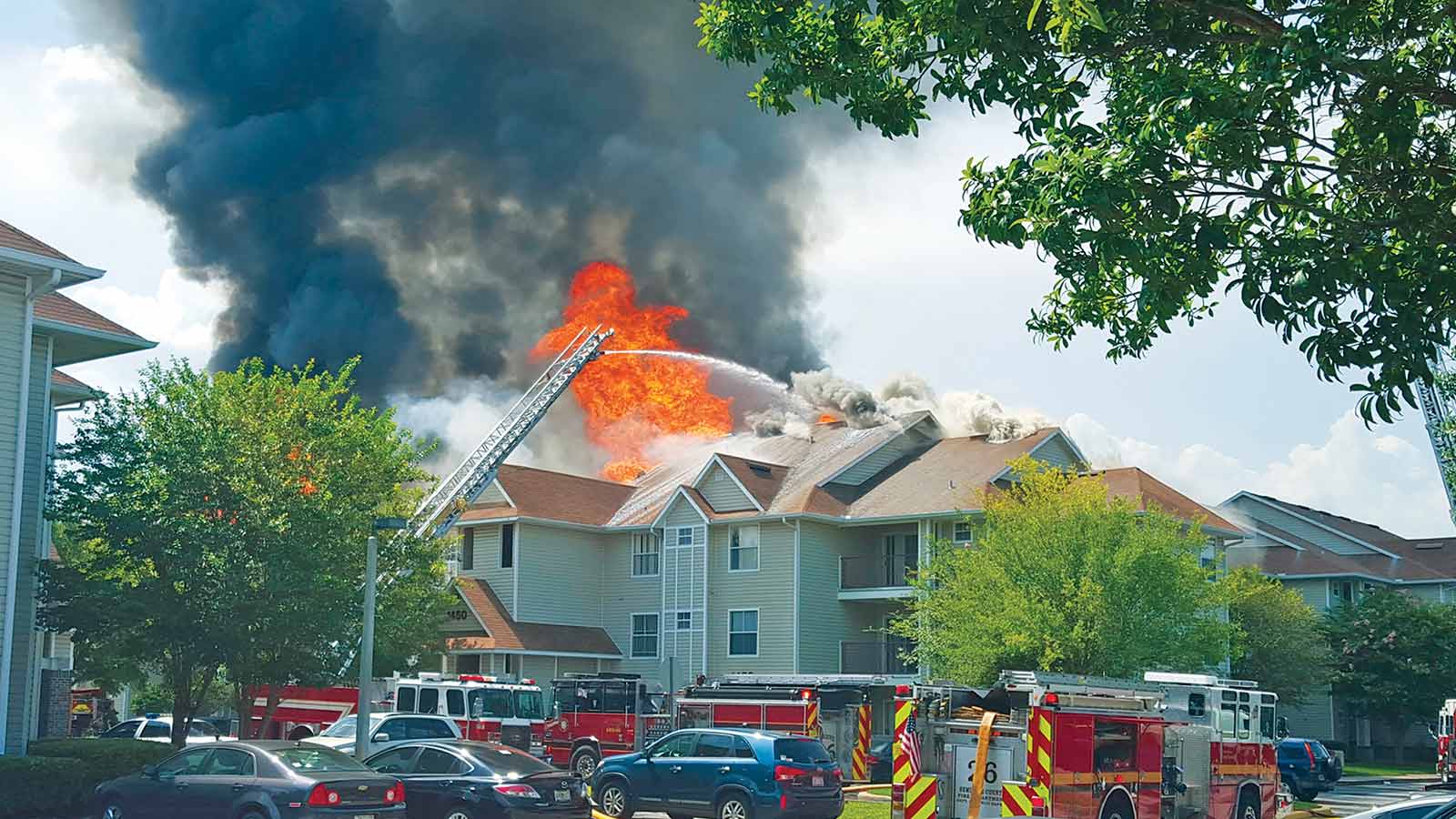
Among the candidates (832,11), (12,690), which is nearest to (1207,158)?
(832,11)

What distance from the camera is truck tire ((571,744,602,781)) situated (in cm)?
3669

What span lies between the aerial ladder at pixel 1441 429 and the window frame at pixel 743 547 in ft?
64.4

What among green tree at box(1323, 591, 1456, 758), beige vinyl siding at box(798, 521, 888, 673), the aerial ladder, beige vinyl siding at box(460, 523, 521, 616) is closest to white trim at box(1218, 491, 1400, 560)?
green tree at box(1323, 591, 1456, 758)

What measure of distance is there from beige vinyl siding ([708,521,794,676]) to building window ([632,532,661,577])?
8.94 ft

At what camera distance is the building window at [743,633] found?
159 ft

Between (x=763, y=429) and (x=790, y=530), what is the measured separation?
574 inches

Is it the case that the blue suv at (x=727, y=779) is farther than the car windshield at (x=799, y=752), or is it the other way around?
the car windshield at (x=799, y=752)

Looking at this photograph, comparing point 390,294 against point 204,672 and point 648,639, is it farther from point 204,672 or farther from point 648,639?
point 204,672

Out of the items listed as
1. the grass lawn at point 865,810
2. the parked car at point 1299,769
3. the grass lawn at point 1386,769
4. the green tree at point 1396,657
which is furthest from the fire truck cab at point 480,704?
the green tree at point 1396,657

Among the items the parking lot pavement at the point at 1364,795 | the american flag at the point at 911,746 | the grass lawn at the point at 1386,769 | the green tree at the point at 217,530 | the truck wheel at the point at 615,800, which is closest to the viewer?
the american flag at the point at 911,746

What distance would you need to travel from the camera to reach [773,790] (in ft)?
76.4

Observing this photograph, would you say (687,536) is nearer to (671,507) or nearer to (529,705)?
(671,507)

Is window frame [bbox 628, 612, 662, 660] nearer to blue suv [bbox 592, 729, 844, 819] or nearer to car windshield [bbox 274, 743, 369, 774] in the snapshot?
blue suv [bbox 592, 729, 844, 819]

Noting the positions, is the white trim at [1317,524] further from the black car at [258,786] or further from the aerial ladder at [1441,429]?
the black car at [258,786]
